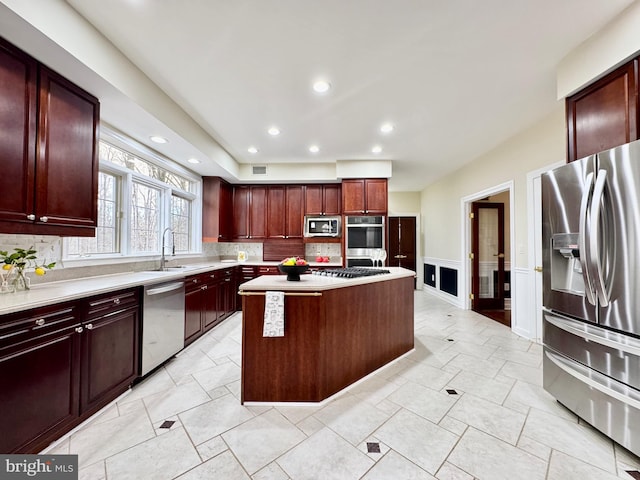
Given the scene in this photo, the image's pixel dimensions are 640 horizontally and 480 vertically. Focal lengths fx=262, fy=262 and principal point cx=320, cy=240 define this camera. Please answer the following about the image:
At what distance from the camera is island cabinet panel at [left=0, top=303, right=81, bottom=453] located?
134 cm

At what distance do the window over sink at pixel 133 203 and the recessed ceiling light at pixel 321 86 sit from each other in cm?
216

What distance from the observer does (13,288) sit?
5.64 feet

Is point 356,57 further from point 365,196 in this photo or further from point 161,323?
point 161,323

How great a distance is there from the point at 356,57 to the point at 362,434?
2.79 metres

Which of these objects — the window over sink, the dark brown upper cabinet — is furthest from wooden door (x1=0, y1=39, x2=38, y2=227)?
the dark brown upper cabinet

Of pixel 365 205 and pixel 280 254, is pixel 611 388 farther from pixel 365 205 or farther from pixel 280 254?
pixel 280 254

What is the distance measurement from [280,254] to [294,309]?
341 centimetres

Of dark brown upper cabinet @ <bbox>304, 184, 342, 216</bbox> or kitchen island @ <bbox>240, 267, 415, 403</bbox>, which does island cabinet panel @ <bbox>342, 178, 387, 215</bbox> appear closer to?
dark brown upper cabinet @ <bbox>304, 184, 342, 216</bbox>

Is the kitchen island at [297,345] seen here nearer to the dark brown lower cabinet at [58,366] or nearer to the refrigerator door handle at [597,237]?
the dark brown lower cabinet at [58,366]

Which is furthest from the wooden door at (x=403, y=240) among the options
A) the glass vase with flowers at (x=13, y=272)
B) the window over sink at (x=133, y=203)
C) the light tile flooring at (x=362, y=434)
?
the glass vase with flowers at (x=13, y=272)

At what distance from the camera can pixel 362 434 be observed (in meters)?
1.71

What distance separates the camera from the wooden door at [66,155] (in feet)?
5.85

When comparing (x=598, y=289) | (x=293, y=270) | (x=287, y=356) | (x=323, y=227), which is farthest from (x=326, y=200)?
(x=598, y=289)

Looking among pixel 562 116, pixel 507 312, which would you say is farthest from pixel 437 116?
pixel 507 312
